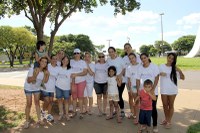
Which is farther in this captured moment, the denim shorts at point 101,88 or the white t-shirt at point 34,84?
the denim shorts at point 101,88

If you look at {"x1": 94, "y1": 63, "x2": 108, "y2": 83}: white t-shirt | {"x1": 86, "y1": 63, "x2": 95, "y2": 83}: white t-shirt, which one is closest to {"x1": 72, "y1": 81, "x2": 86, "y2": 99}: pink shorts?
{"x1": 86, "y1": 63, "x2": 95, "y2": 83}: white t-shirt

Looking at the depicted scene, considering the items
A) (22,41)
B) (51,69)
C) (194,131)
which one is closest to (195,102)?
(194,131)

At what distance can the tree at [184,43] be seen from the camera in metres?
124

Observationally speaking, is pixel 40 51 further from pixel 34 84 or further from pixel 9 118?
pixel 9 118

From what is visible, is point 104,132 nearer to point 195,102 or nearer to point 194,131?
point 194,131

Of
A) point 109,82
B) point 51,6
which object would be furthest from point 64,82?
point 51,6

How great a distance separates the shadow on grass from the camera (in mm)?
7182

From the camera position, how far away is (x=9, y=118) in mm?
7969

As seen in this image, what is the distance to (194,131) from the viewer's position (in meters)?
6.34

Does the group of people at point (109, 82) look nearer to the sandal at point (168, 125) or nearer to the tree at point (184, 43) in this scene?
the sandal at point (168, 125)

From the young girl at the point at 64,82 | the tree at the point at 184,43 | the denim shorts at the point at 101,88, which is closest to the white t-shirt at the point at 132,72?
the denim shorts at the point at 101,88

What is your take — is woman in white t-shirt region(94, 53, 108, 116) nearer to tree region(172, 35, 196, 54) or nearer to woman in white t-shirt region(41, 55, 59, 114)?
woman in white t-shirt region(41, 55, 59, 114)

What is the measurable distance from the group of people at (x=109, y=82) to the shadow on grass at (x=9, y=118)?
0.59 m

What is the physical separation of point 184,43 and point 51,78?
12413 cm
